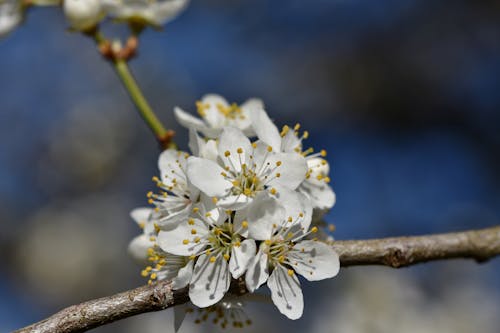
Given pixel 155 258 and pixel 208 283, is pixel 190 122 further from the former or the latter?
pixel 208 283

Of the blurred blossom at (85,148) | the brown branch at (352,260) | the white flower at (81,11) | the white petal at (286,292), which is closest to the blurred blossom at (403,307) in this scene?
the brown branch at (352,260)

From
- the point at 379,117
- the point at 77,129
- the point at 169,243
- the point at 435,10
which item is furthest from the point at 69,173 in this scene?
the point at 169,243

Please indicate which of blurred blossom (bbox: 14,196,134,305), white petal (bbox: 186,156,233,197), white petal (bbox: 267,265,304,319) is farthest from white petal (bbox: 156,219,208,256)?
blurred blossom (bbox: 14,196,134,305)

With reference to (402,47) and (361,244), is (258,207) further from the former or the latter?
(402,47)

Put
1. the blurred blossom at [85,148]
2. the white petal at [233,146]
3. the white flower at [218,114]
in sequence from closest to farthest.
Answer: the white petal at [233,146], the white flower at [218,114], the blurred blossom at [85,148]

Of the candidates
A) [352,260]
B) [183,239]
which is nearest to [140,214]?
[183,239]

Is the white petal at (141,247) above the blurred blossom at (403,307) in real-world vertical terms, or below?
above

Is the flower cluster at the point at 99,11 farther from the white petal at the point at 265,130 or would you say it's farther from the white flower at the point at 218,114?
the white petal at the point at 265,130
